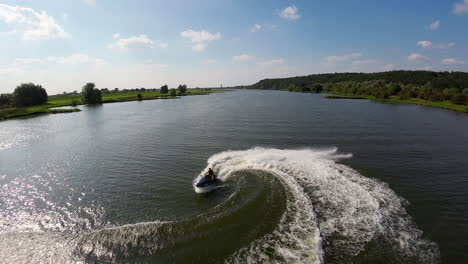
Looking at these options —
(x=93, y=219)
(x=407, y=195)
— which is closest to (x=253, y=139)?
(x=407, y=195)

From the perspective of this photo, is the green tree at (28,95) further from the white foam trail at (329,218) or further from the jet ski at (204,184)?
the jet ski at (204,184)

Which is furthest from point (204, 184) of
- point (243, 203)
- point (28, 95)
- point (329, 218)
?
point (28, 95)

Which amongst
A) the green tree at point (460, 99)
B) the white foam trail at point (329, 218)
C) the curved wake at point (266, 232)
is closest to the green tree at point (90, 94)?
the curved wake at point (266, 232)

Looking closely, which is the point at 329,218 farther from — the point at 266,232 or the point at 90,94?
the point at 90,94

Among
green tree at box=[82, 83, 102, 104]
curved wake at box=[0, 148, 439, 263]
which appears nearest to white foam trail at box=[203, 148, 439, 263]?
curved wake at box=[0, 148, 439, 263]

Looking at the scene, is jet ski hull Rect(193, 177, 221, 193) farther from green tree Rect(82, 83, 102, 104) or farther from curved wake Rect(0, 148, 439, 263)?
green tree Rect(82, 83, 102, 104)

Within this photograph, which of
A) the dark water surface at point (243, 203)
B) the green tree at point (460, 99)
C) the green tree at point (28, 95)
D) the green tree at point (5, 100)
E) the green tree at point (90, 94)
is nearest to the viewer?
the dark water surface at point (243, 203)
